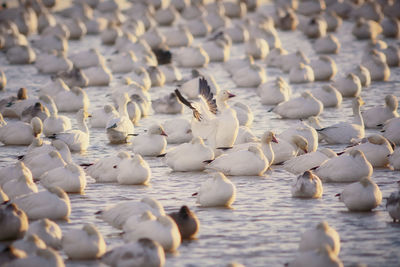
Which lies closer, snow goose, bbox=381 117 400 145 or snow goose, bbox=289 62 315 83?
snow goose, bbox=381 117 400 145

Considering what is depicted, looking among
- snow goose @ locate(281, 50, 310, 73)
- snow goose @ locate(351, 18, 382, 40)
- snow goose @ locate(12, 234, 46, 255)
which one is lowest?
snow goose @ locate(12, 234, 46, 255)

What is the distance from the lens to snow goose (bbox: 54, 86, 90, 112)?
21438 mm

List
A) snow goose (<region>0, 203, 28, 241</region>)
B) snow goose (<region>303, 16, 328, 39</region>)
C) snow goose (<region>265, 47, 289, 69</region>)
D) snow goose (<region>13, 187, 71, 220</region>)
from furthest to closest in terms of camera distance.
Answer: snow goose (<region>303, 16, 328, 39</region>) < snow goose (<region>265, 47, 289, 69</region>) < snow goose (<region>13, 187, 71, 220</region>) < snow goose (<region>0, 203, 28, 241</region>)

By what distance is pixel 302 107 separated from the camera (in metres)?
19.8

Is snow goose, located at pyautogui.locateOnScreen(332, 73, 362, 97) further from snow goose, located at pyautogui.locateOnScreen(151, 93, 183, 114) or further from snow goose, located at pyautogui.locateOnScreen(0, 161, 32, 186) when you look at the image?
snow goose, located at pyautogui.locateOnScreen(0, 161, 32, 186)

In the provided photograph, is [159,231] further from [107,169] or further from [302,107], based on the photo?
[302,107]

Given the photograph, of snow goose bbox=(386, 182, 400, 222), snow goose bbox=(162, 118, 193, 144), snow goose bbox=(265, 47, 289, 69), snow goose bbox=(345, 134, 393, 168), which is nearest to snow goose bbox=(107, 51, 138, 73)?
snow goose bbox=(265, 47, 289, 69)

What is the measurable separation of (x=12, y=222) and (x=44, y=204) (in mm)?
965

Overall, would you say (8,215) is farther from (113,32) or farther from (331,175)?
(113,32)

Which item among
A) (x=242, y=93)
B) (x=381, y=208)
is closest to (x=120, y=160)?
(x=381, y=208)

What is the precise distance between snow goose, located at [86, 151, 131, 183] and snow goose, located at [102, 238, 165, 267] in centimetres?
459

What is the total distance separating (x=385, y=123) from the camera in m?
17.6

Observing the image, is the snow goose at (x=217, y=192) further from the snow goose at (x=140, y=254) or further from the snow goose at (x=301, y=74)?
the snow goose at (x=301, y=74)

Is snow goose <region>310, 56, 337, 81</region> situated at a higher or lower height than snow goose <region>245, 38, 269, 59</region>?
lower
